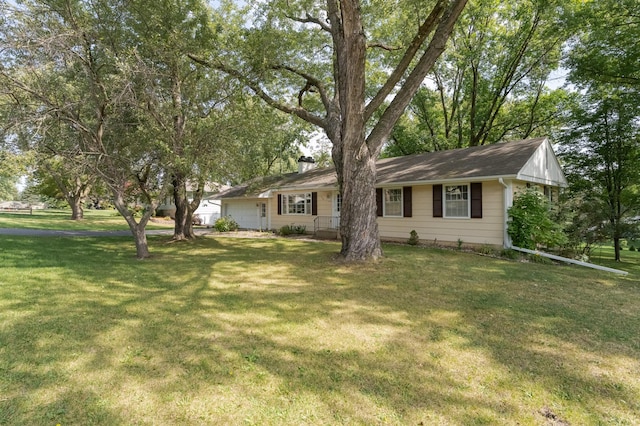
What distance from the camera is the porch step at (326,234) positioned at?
15211mm

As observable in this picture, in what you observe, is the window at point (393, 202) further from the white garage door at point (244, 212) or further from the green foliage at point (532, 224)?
the white garage door at point (244, 212)

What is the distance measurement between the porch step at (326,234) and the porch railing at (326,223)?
269mm

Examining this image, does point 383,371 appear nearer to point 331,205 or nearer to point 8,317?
point 8,317

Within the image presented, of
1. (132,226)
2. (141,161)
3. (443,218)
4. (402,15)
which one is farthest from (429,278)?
(402,15)

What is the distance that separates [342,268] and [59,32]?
8862 mm

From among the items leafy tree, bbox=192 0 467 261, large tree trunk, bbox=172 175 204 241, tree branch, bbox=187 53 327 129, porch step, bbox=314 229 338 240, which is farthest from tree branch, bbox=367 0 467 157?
large tree trunk, bbox=172 175 204 241

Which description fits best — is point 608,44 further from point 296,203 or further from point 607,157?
point 296,203

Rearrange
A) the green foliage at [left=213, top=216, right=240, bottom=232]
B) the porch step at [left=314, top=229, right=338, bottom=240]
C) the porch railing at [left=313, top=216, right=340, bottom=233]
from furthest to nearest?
the green foliage at [left=213, top=216, right=240, bottom=232] → the porch railing at [left=313, top=216, right=340, bottom=233] → the porch step at [left=314, top=229, right=338, bottom=240]

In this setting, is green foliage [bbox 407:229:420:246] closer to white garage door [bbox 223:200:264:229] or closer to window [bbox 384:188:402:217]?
window [bbox 384:188:402:217]

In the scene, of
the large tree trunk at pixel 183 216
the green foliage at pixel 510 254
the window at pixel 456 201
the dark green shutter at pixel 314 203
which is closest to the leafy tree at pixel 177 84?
the large tree trunk at pixel 183 216

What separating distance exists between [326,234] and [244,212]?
8.66 m

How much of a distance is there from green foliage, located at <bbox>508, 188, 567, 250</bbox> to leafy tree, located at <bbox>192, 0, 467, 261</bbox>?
476cm

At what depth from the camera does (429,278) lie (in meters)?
7.00

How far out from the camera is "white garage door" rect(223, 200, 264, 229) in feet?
70.3
